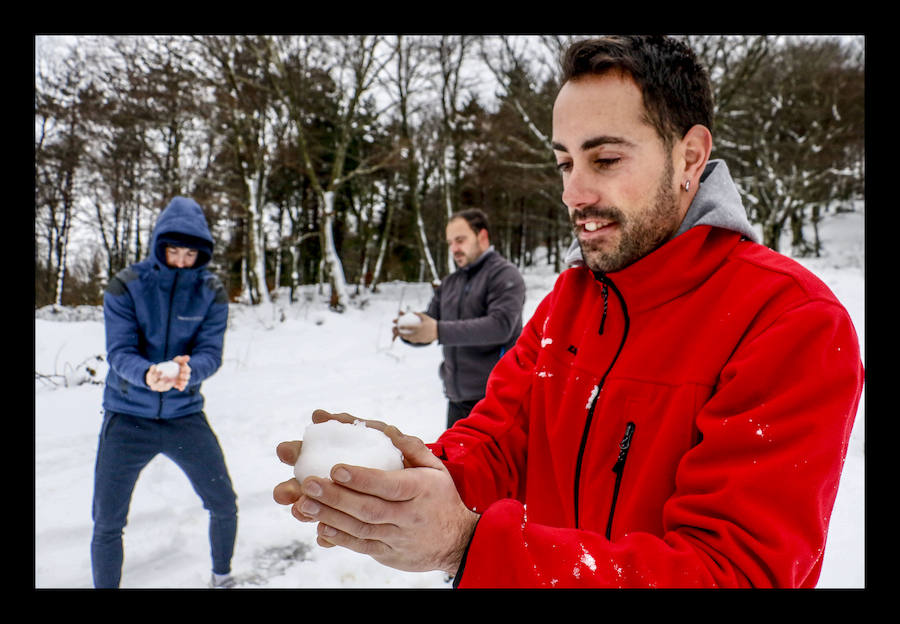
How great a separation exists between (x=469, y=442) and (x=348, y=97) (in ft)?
53.7

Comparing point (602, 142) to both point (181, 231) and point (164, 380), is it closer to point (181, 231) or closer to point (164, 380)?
point (164, 380)

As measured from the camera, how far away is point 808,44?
1861 centimetres

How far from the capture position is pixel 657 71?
129 centimetres

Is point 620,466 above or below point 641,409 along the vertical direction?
below

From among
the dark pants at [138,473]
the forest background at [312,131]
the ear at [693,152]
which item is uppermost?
the forest background at [312,131]

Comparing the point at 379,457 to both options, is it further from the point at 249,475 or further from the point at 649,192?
the point at 249,475

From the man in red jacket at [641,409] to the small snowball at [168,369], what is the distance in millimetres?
1968

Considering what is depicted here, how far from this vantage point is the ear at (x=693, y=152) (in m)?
1.34

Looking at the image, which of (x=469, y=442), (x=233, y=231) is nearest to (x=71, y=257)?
(x=233, y=231)

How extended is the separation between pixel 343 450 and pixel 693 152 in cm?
118

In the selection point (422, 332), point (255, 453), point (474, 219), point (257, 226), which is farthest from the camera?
point (257, 226)

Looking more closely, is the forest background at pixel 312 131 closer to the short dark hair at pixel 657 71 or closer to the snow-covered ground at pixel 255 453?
the snow-covered ground at pixel 255 453

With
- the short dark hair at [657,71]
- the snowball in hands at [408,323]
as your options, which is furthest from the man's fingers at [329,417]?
the snowball in hands at [408,323]

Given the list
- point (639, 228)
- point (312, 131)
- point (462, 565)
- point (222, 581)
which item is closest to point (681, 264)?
point (639, 228)
